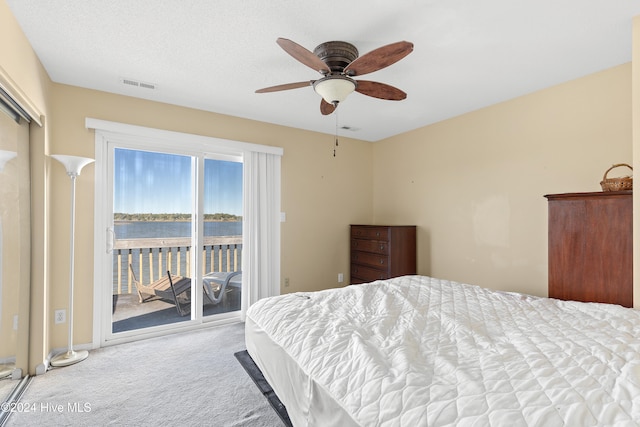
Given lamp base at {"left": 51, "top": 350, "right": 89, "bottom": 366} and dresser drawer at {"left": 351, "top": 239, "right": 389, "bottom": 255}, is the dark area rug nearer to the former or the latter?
lamp base at {"left": 51, "top": 350, "right": 89, "bottom": 366}

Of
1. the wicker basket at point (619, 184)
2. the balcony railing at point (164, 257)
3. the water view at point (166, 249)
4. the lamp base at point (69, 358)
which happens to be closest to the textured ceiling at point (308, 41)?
the wicker basket at point (619, 184)

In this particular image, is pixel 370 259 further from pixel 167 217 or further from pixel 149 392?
pixel 149 392

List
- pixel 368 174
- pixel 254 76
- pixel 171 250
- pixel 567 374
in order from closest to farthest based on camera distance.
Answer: pixel 567 374
pixel 254 76
pixel 171 250
pixel 368 174

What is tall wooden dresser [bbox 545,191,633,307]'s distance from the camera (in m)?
2.02

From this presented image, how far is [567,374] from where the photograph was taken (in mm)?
1033

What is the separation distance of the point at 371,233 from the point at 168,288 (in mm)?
2455

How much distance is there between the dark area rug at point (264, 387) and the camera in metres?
1.49

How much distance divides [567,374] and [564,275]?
5.18 feet

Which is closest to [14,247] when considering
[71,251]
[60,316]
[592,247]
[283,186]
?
[71,251]

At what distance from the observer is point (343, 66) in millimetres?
2168

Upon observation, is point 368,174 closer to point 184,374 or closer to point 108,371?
point 184,374

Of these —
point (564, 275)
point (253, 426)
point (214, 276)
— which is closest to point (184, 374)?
point (253, 426)

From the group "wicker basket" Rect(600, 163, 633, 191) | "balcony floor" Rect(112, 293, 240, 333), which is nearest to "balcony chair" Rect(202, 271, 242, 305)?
"balcony floor" Rect(112, 293, 240, 333)

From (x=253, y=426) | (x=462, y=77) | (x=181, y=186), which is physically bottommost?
(x=253, y=426)
